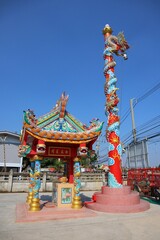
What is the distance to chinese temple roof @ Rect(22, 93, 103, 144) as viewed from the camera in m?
8.23

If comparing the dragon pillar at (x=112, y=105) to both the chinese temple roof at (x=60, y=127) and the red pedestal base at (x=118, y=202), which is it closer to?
the red pedestal base at (x=118, y=202)

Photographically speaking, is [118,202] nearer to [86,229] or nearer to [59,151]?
[86,229]

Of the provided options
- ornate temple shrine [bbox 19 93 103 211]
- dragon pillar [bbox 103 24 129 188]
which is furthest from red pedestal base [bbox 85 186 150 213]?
ornate temple shrine [bbox 19 93 103 211]

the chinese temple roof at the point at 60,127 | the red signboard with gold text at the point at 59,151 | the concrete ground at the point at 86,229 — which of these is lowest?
the concrete ground at the point at 86,229

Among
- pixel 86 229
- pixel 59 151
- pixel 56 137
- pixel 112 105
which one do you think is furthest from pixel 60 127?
pixel 86 229

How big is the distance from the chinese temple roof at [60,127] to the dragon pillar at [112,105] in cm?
198

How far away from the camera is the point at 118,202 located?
8.68m

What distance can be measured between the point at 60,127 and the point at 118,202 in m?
4.43

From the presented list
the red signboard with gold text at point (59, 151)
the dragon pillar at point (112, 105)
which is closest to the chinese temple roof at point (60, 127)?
the red signboard with gold text at point (59, 151)

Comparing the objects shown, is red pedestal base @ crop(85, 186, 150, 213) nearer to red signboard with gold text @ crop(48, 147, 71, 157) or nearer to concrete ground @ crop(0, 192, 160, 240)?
concrete ground @ crop(0, 192, 160, 240)

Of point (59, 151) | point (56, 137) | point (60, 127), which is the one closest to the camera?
point (56, 137)

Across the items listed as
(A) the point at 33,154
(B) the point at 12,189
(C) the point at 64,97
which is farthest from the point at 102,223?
(B) the point at 12,189

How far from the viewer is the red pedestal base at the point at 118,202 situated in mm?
8297

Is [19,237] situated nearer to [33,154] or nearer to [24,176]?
[33,154]
